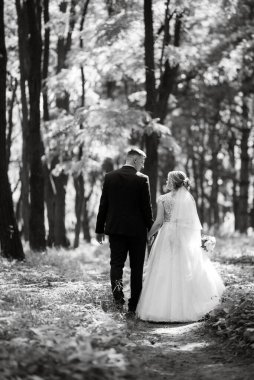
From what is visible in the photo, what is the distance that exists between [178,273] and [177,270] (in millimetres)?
48

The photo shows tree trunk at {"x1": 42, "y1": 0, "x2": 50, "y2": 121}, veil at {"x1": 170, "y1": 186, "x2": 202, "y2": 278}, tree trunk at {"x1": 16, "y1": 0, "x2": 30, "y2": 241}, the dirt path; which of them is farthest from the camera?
tree trunk at {"x1": 42, "y1": 0, "x2": 50, "y2": 121}

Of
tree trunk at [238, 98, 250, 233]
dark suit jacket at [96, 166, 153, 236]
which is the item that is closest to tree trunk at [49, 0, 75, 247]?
tree trunk at [238, 98, 250, 233]

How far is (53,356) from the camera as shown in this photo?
16.6 feet

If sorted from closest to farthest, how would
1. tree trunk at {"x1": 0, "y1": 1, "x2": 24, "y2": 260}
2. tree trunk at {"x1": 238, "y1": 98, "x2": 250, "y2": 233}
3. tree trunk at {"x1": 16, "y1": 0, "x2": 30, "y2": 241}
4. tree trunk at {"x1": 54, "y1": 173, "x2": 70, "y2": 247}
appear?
1. tree trunk at {"x1": 0, "y1": 1, "x2": 24, "y2": 260}
2. tree trunk at {"x1": 16, "y1": 0, "x2": 30, "y2": 241}
3. tree trunk at {"x1": 54, "y1": 173, "x2": 70, "y2": 247}
4. tree trunk at {"x1": 238, "y1": 98, "x2": 250, "y2": 233}

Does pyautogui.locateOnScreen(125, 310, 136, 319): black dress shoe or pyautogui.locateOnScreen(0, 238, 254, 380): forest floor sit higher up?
pyautogui.locateOnScreen(0, 238, 254, 380): forest floor

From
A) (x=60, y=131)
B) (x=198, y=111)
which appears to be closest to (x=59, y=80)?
(x=60, y=131)

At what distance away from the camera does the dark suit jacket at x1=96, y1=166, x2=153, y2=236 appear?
8820 millimetres

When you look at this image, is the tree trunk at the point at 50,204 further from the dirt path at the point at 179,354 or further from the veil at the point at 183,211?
the dirt path at the point at 179,354

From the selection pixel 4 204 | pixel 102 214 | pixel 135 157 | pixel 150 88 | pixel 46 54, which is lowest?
pixel 4 204

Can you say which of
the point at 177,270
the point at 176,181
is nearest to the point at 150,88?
the point at 176,181

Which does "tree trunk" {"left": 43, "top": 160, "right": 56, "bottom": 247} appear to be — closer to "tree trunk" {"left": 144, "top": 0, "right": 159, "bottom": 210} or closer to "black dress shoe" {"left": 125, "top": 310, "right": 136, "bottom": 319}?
"tree trunk" {"left": 144, "top": 0, "right": 159, "bottom": 210}

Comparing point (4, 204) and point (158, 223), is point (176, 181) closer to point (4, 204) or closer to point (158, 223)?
point (158, 223)

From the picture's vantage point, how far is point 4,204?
13.8 meters

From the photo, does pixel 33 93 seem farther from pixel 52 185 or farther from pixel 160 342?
pixel 160 342
